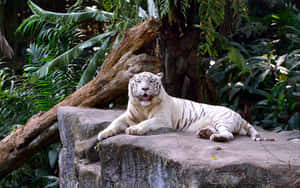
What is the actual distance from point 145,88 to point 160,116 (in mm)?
376

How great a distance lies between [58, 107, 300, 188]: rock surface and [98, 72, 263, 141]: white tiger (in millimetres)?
152

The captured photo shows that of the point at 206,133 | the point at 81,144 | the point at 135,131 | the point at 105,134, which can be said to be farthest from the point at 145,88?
the point at 81,144

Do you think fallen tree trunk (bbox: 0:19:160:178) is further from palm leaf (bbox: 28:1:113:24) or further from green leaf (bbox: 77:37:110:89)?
palm leaf (bbox: 28:1:113:24)

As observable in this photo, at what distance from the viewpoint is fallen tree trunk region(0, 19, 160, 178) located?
Answer: 219 inches

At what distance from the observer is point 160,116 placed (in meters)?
3.99

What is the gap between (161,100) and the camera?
409cm

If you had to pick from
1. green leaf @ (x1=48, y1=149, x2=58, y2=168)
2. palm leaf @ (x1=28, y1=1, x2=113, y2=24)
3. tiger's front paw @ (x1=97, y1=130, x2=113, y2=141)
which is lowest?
green leaf @ (x1=48, y1=149, x2=58, y2=168)

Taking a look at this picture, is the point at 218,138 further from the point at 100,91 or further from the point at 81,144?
the point at 100,91

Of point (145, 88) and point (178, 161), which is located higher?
point (145, 88)

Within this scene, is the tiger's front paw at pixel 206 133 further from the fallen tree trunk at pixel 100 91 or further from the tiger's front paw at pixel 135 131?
the fallen tree trunk at pixel 100 91

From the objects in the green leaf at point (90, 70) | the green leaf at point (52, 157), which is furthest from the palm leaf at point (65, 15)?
the green leaf at point (52, 157)

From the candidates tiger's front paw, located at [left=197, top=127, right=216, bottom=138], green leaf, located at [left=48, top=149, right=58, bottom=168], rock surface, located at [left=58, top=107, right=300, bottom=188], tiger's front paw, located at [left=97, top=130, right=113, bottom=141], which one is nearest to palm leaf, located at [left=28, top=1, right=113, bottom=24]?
green leaf, located at [left=48, top=149, right=58, bottom=168]

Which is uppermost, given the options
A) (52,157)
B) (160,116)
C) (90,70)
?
(90,70)

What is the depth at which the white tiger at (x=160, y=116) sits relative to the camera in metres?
3.86
